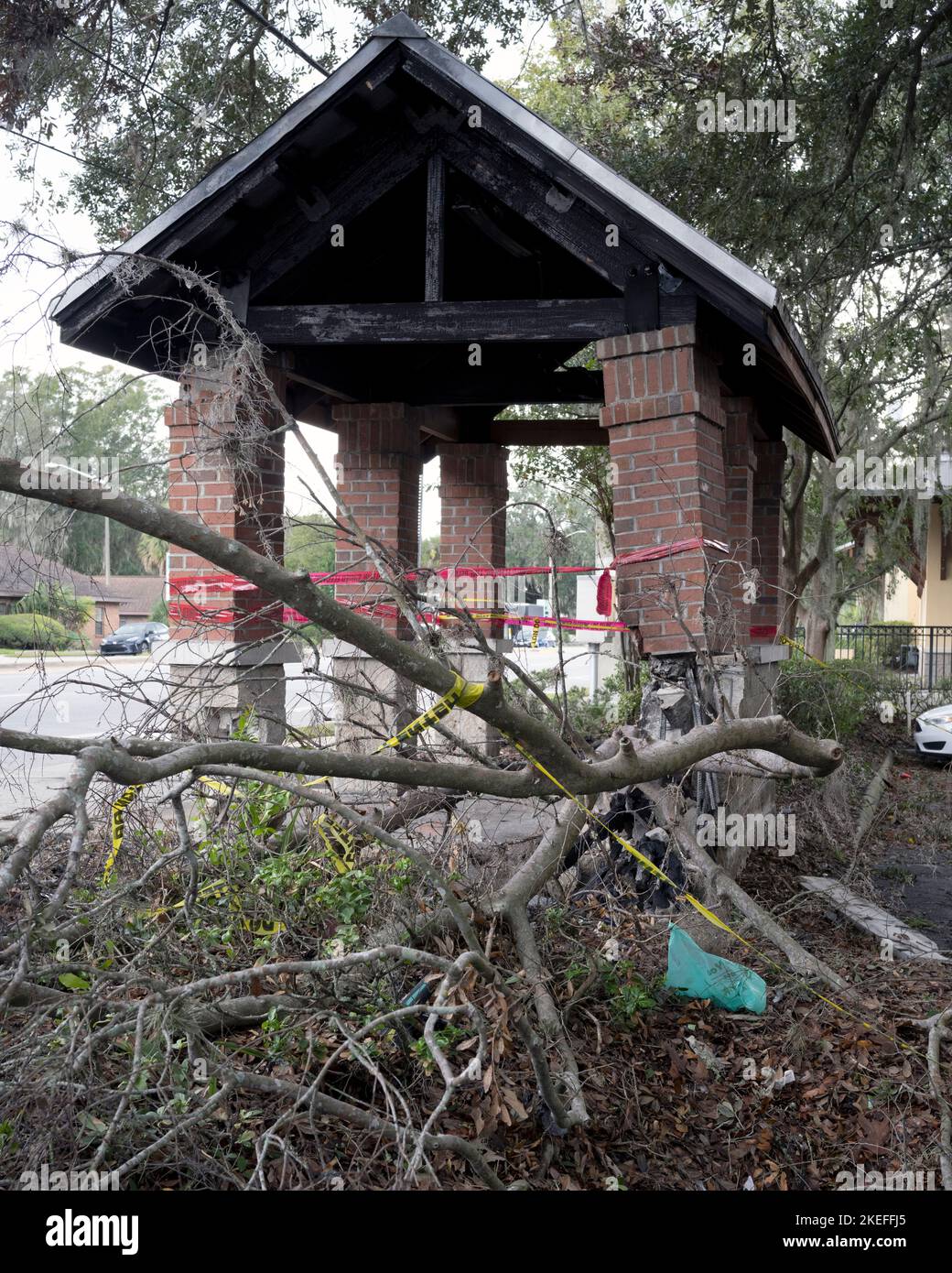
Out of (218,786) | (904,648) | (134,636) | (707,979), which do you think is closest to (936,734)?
(904,648)

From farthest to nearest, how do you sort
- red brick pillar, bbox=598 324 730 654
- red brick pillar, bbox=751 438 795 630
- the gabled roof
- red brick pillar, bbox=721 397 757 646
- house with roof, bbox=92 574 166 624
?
house with roof, bbox=92 574 166 624
red brick pillar, bbox=751 438 795 630
red brick pillar, bbox=721 397 757 646
red brick pillar, bbox=598 324 730 654
the gabled roof

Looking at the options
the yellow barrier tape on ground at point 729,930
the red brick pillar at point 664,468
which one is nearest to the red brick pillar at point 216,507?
the red brick pillar at point 664,468

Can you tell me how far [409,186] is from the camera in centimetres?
786

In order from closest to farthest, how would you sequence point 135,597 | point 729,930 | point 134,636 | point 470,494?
1. point 729,930
2. point 470,494
3. point 134,636
4. point 135,597

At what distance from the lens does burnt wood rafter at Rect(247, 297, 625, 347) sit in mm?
6754

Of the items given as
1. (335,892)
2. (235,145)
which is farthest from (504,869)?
(235,145)

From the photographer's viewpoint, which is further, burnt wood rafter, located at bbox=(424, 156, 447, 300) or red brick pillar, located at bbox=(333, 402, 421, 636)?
red brick pillar, located at bbox=(333, 402, 421, 636)

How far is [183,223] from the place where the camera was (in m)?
6.78

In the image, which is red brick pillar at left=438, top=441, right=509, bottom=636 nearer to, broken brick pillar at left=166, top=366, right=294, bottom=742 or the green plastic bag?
broken brick pillar at left=166, top=366, right=294, bottom=742

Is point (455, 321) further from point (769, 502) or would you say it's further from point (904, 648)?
point (904, 648)

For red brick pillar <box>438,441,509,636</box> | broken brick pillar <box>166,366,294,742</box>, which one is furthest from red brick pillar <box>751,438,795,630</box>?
broken brick pillar <box>166,366,294,742</box>

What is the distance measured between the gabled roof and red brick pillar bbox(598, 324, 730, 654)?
11.6 inches

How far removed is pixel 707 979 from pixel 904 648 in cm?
1793
